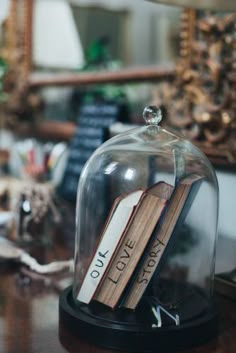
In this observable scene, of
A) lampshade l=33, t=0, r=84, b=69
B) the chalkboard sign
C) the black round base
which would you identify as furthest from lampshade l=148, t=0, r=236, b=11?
lampshade l=33, t=0, r=84, b=69

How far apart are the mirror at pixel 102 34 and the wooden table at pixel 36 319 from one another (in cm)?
54

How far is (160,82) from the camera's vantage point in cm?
123

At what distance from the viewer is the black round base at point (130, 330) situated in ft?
2.07

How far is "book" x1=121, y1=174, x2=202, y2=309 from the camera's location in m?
0.68

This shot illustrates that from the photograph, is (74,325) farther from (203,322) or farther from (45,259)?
(45,259)

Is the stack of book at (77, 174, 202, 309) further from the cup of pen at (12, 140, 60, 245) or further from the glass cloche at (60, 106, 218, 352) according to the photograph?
the cup of pen at (12, 140, 60, 245)

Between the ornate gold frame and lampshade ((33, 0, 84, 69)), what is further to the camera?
lampshade ((33, 0, 84, 69))

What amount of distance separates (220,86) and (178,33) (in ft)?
0.57

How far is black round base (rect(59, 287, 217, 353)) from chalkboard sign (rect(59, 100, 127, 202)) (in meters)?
0.59

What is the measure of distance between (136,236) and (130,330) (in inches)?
3.8

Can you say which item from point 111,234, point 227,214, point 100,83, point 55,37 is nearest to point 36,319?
point 111,234

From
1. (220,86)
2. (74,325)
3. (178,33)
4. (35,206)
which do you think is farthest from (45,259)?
(178,33)

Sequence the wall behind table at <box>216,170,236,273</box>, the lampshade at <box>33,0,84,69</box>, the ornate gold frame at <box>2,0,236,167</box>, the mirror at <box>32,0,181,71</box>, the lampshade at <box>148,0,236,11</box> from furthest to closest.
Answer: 1. the lampshade at <box>33,0,84,69</box>
2. the mirror at <box>32,0,181,71</box>
3. the ornate gold frame at <box>2,0,236,167</box>
4. the wall behind table at <box>216,170,236,273</box>
5. the lampshade at <box>148,0,236,11</box>

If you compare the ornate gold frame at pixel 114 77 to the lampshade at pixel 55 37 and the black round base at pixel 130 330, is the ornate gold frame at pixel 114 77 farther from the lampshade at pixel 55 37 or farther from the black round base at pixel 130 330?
the black round base at pixel 130 330
